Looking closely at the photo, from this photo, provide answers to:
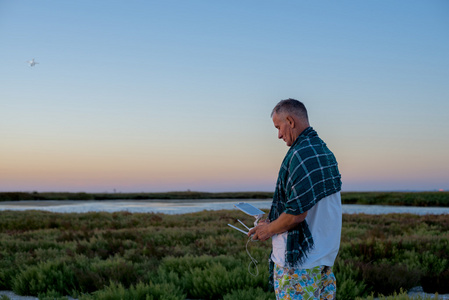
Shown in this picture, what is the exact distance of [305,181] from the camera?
2.72 m

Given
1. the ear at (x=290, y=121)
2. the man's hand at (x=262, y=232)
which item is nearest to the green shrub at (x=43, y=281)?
the man's hand at (x=262, y=232)

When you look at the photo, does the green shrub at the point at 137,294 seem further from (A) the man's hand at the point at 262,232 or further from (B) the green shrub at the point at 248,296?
(A) the man's hand at the point at 262,232

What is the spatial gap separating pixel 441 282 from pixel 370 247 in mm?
2354

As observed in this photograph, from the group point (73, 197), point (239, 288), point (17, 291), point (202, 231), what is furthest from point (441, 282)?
point (73, 197)

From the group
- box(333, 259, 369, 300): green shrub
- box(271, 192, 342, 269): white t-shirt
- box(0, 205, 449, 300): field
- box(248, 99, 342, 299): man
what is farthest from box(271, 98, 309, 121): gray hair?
box(333, 259, 369, 300): green shrub

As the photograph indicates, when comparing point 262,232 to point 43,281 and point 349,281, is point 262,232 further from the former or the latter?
point 43,281

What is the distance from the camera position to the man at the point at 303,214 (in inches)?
108

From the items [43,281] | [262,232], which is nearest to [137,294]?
[43,281]

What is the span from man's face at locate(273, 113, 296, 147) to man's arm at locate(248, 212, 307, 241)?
554 mm

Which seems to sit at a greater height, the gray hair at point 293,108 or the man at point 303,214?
the gray hair at point 293,108

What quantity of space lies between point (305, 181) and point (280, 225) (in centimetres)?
35

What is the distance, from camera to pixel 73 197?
5959 cm

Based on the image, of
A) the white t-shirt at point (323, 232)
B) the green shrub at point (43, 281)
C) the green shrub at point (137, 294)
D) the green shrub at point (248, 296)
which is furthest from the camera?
the green shrub at point (43, 281)

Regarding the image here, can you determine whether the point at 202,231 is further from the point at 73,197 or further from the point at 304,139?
the point at 73,197
